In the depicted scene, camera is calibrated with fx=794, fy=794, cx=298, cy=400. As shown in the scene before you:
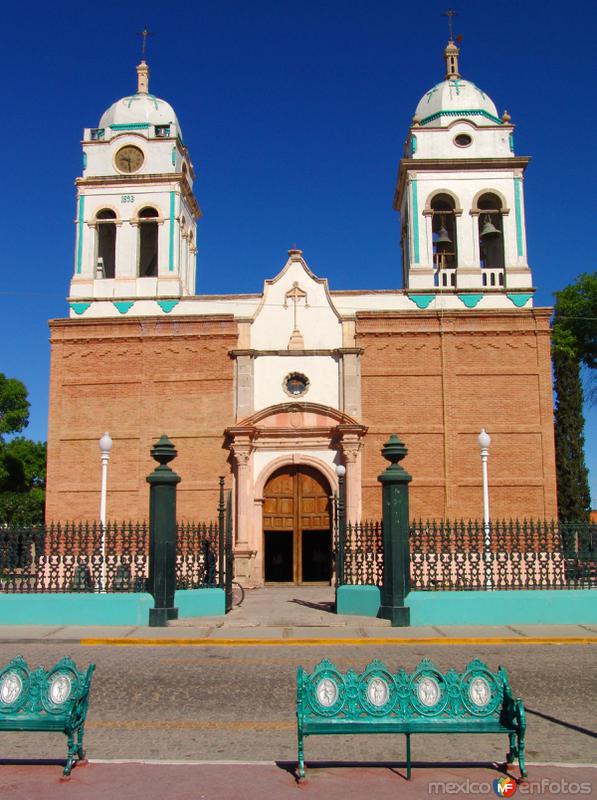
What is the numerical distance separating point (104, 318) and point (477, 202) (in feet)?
43.1

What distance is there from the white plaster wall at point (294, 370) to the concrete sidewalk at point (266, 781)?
765 inches

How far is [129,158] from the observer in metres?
27.8

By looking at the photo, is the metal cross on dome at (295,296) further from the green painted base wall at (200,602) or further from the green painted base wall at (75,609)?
the green painted base wall at (75,609)

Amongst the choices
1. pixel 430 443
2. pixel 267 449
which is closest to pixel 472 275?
pixel 430 443

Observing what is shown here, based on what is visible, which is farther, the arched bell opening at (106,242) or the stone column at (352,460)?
the arched bell opening at (106,242)

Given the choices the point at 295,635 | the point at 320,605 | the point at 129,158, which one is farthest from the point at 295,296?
the point at 295,635

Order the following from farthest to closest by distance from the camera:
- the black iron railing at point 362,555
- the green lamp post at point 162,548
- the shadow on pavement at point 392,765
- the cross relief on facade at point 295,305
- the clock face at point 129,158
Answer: the clock face at point 129,158, the cross relief on facade at point 295,305, the black iron railing at point 362,555, the green lamp post at point 162,548, the shadow on pavement at point 392,765

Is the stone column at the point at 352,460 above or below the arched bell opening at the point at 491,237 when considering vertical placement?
below

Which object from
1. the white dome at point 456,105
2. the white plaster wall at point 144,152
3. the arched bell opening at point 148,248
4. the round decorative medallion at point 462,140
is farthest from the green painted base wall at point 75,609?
the white dome at point 456,105

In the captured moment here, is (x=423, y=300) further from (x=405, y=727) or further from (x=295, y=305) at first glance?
(x=405, y=727)

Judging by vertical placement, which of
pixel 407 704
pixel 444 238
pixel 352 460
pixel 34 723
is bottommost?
pixel 34 723

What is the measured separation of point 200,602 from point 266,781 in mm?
10054

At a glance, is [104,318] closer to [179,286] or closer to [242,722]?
[179,286]

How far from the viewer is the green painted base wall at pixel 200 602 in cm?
1530
